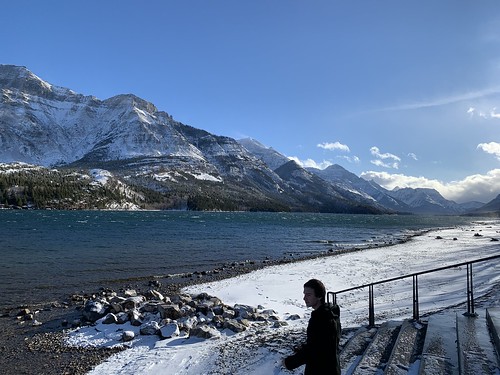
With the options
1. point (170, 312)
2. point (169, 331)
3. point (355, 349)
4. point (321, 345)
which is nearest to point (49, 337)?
point (170, 312)

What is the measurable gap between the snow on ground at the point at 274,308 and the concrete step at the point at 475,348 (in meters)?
4.21

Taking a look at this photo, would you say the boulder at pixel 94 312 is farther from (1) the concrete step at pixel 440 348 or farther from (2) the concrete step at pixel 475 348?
(2) the concrete step at pixel 475 348

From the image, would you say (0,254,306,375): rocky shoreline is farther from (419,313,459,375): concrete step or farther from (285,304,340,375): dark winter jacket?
(419,313,459,375): concrete step

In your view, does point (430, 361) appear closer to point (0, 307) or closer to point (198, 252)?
point (0, 307)

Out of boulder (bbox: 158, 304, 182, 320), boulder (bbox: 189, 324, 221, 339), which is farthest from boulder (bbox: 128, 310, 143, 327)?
boulder (bbox: 189, 324, 221, 339)

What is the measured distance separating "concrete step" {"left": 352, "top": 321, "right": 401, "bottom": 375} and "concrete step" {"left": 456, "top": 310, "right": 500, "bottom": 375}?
5.99 feet

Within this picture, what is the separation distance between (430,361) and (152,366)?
8.89 meters

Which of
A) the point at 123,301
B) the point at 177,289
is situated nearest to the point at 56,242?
the point at 177,289

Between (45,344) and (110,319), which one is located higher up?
(110,319)

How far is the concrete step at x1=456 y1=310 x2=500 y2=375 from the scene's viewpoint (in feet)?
27.0

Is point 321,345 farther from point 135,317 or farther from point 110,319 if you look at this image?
point 110,319

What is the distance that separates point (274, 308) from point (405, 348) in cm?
1161

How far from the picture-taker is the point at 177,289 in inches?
1117

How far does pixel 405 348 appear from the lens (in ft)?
33.4
